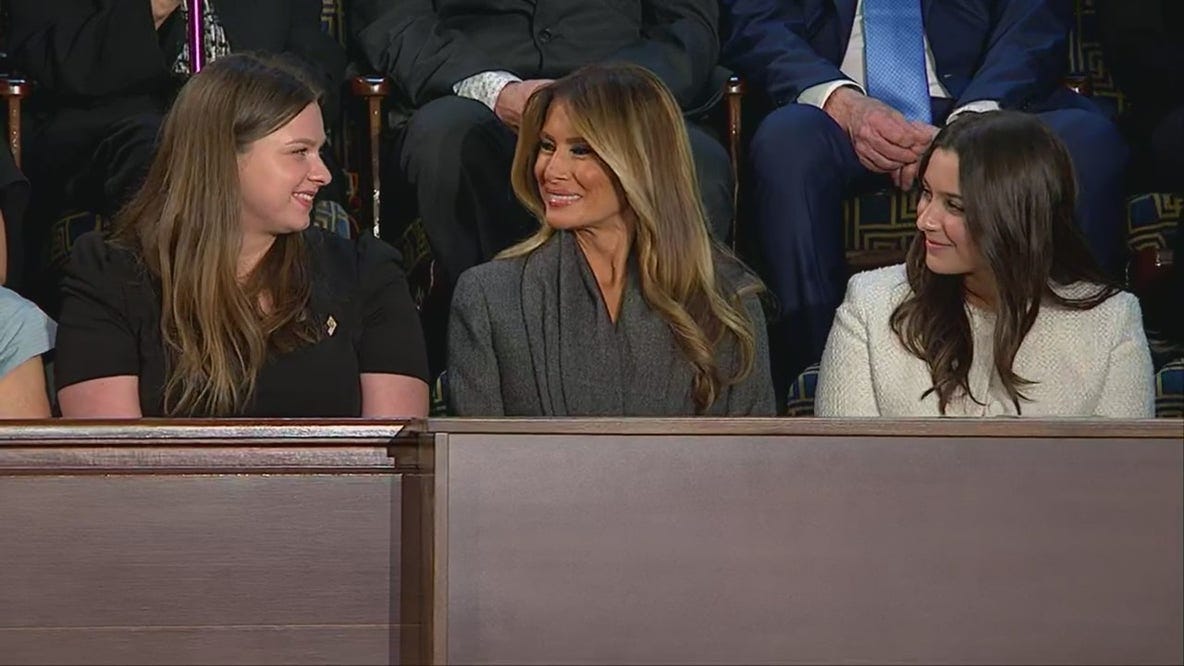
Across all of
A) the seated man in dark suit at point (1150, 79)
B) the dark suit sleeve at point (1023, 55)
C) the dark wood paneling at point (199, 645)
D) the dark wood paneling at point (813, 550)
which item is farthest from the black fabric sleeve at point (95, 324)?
the seated man in dark suit at point (1150, 79)

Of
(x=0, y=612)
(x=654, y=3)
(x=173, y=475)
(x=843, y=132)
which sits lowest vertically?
(x=0, y=612)

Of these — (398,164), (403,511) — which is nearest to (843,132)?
(398,164)

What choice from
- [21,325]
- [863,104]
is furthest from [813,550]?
[863,104]

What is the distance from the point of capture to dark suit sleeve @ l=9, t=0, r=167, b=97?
9.32 feet

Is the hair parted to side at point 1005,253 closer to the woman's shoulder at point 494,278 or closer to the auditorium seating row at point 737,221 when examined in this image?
the auditorium seating row at point 737,221

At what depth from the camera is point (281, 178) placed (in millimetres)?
2389

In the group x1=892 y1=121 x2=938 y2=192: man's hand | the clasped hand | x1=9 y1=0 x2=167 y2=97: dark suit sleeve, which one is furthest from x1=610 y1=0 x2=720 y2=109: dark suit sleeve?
x1=9 y1=0 x2=167 y2=97: dark suit sleeve

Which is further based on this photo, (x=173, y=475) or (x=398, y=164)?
(x=398, y=164)

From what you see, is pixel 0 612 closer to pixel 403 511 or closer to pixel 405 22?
pixel 403 511

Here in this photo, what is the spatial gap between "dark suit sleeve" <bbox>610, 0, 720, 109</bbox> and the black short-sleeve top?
2.24 ft

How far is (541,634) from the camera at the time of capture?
1593 mm

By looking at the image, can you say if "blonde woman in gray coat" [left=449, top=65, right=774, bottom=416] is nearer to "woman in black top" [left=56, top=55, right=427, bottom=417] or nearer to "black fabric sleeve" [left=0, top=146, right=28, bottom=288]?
"woman in black top" [left=56, top=55, right=427, bottom=417]

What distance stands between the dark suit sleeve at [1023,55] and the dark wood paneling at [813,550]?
1.44 m

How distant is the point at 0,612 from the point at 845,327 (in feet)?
3.79
